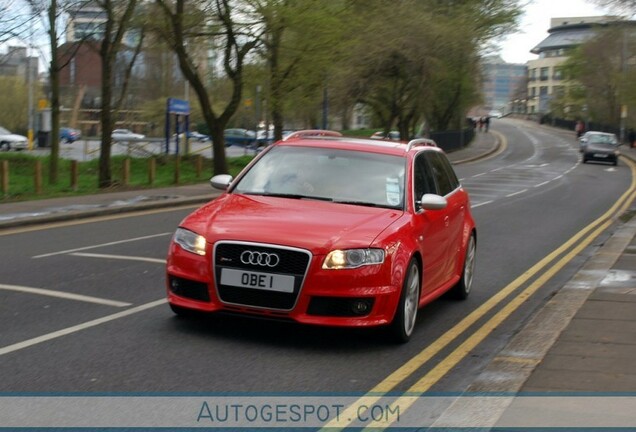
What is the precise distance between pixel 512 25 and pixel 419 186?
159 ft

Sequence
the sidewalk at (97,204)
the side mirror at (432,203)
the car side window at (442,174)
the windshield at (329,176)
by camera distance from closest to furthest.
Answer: the side mirror at (432,203) → the windshield at (329,176) → the car side window at (442,174) → the sidewalk at (97,204)

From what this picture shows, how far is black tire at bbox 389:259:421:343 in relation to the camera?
7.31m

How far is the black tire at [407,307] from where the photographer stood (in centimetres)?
731

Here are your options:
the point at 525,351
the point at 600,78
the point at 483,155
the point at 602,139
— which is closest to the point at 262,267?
the point at 525,351

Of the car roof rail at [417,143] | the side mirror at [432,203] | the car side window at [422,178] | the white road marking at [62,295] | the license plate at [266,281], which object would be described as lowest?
the white road marking at [62,295]

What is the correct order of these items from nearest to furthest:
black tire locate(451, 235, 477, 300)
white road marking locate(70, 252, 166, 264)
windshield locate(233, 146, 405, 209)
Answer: windshield locate(233, 146, 405, 209)
black tire locate(451, 235, 477, 300)
white road marking locate(70, 252, 166, 264)

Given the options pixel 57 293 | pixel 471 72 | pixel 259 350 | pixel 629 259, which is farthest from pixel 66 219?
pixel 471 72

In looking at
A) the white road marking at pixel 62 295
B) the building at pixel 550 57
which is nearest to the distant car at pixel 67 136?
the white road marking at pixel 62 295

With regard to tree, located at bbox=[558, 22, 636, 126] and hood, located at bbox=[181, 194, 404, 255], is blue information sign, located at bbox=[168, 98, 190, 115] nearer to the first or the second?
hood, located at bbox=[181, 194, 404, 255]

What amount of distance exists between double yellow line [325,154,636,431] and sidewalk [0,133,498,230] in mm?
8752

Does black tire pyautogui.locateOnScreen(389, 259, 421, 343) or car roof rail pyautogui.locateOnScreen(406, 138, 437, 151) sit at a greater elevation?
car roof rail pyautogui.locateOnScreen(406, 138, 437, 151)

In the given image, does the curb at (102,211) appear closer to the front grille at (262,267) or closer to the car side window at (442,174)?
the car side window at (442,174)

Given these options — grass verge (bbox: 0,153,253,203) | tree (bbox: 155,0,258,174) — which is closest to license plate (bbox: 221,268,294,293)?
grass verge (bbox: 0,153,253,203)

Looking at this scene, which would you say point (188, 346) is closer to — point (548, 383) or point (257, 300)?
point (257, 300)
